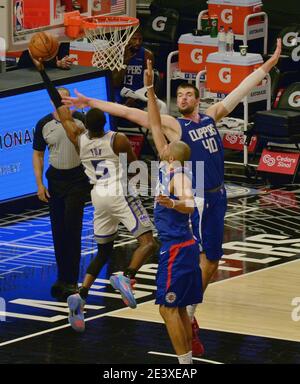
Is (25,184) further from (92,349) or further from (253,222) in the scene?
(92,349)

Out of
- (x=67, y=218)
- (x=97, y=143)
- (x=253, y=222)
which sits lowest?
(x=253, y=222)

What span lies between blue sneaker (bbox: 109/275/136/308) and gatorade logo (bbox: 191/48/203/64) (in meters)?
9.18

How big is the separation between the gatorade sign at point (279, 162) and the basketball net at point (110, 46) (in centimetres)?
240

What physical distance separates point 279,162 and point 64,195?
6.22 m

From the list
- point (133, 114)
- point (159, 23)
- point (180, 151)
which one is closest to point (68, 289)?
point (133, 114)

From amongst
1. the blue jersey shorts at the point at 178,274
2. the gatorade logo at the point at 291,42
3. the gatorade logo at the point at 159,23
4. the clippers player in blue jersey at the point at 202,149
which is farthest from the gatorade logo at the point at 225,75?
the blue jersey shorts at the point at 178,274

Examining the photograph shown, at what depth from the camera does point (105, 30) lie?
66.1 feet

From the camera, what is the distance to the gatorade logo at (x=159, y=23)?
26438mm

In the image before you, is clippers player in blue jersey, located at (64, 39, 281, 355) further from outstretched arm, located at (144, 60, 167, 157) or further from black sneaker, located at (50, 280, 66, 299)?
black sneaker, located at (50, 280, 66, 299)

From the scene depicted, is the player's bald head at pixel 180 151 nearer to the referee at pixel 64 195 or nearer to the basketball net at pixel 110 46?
the referee at pixel 64 195

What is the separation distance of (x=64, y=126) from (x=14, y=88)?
379cm

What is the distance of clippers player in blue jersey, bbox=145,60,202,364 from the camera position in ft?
41.8

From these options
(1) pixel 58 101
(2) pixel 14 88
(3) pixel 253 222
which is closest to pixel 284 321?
(1) pixel 58 101

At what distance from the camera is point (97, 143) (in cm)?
1469
